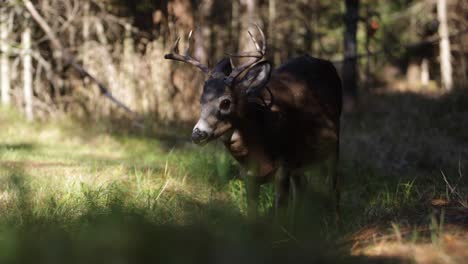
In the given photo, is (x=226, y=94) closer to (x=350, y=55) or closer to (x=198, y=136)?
(x=198, y=136)

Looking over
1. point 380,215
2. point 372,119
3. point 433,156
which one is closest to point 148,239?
point 380,215

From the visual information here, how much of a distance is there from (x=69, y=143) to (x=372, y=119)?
5708 mm

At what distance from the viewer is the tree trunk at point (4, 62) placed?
11969mm

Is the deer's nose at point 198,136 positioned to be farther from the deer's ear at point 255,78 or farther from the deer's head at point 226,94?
the deer's ear at point 255,78

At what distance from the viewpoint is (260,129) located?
19.1 feet

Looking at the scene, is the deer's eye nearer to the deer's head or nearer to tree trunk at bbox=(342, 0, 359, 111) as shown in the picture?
the deer's head

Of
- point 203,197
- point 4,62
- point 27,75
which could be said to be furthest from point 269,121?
point 4,62

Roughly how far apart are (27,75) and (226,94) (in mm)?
7797

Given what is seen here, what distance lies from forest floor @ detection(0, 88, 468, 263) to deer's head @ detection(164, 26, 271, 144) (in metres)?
0.78

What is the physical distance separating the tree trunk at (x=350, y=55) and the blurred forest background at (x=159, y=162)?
0.09ft

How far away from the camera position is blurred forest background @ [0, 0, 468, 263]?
3.57 meters

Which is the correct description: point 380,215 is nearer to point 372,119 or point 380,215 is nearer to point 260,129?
point 260,129

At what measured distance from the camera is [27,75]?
39.8 feet

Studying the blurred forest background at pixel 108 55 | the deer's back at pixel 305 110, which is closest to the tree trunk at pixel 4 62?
the blurred forest background at pixel 108 55
